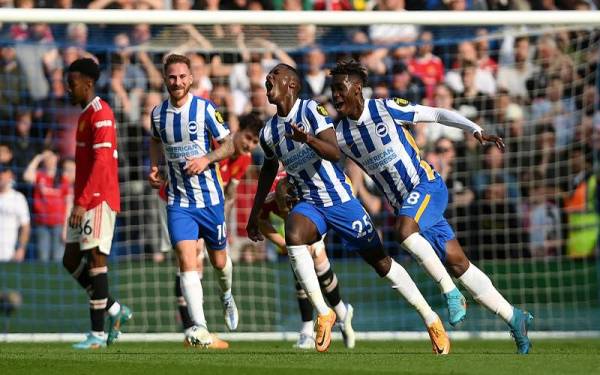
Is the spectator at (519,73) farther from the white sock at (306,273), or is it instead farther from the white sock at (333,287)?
the white sock at (306,273)

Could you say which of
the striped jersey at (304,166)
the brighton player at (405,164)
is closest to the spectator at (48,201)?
the striped jersey at (304,166)

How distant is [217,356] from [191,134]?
216 centimetres

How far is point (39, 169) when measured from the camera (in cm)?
1452

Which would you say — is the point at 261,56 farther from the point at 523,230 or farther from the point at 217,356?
the point at 217,356

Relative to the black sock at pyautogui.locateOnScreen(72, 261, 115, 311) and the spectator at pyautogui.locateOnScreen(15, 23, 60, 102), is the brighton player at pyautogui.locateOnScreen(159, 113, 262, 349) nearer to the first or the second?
the black sock at pyautogui.locateOnScreen(72, 261, 115, 311)

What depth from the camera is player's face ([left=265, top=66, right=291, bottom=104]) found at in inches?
380

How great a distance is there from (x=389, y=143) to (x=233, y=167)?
315 cm

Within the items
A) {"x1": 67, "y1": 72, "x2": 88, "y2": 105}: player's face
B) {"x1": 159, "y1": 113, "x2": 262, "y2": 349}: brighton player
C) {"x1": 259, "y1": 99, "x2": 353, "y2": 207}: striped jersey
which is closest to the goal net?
{"x1": 159, "y1": 113, "x2": 262, "y2": 349}: brighton player

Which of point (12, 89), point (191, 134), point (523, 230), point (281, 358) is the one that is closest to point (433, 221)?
point (281, 358)

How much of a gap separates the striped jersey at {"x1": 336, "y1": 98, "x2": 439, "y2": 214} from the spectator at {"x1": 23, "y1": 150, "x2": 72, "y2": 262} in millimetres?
5785

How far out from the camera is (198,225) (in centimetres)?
1059

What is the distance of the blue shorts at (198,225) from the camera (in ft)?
34.0

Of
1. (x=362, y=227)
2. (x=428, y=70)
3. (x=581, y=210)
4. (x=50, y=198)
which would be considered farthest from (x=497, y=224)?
(x=362, y=227)

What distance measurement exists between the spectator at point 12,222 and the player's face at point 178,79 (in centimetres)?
453
